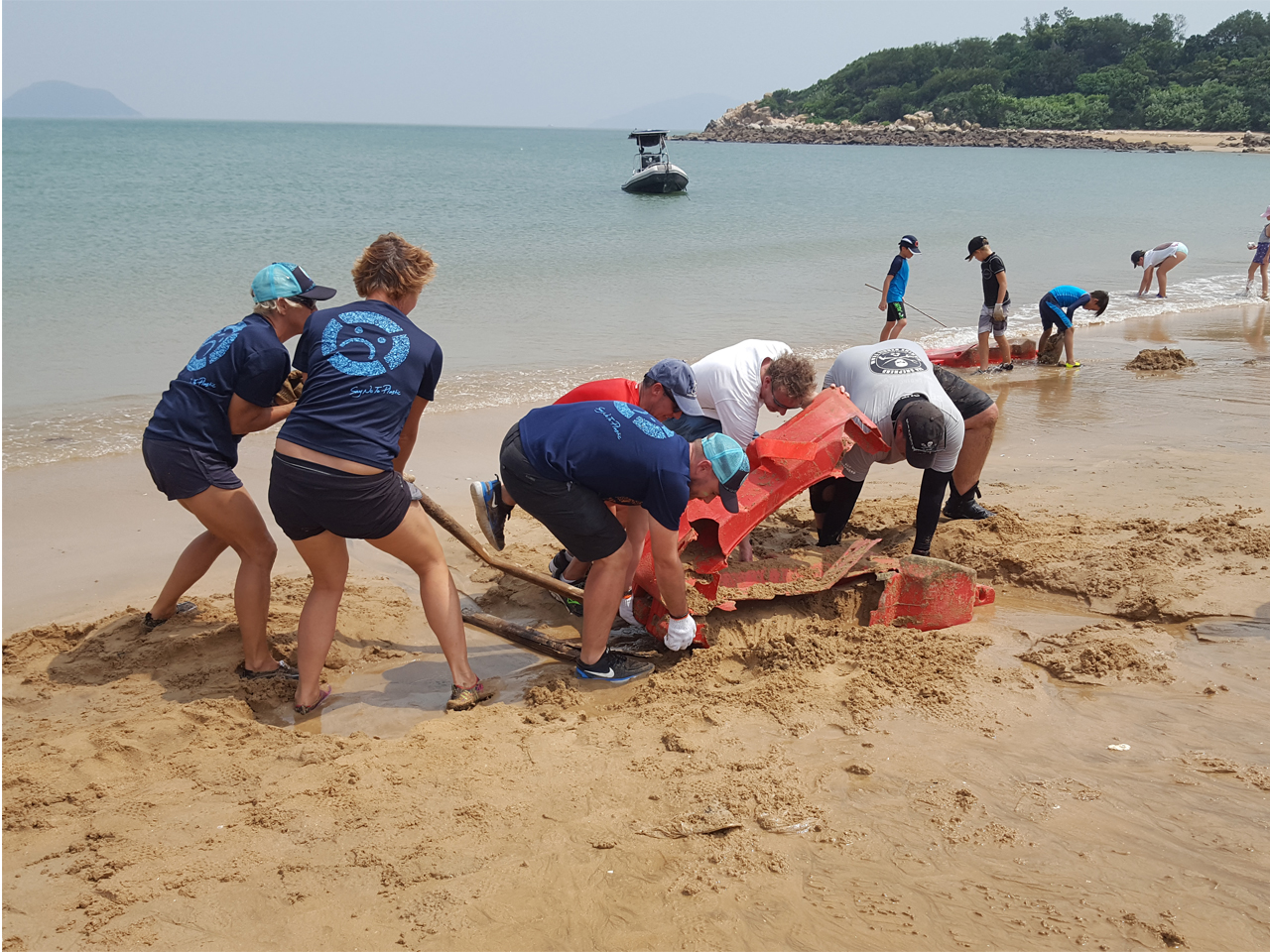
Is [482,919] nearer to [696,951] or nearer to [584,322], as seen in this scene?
[696,951]

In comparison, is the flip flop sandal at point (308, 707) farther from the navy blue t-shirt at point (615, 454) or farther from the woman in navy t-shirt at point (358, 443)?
the navy blue t-shirt at point (615, 454)

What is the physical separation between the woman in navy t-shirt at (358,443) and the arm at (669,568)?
2.80 feet

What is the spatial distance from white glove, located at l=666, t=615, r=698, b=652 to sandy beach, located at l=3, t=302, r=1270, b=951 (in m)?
0.13

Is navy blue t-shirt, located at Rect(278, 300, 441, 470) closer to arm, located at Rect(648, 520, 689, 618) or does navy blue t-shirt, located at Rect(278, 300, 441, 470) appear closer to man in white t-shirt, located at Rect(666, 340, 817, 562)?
arm, located at Rect(648, 520, 689, 618)

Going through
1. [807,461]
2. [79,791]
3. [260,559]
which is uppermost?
[807,461]

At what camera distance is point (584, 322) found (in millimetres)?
12766

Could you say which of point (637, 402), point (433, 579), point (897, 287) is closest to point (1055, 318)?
point (897, 287)

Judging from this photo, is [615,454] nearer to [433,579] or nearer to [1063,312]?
[433,579]

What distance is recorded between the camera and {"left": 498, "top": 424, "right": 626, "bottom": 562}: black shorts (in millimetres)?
3686

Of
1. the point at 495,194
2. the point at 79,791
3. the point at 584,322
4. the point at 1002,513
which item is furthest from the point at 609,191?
the point at 79,791

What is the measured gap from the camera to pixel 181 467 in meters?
3.66

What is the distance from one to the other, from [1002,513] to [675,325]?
7.65m

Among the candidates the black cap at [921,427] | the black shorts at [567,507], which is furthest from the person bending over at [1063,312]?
the black shorts at [567,507]

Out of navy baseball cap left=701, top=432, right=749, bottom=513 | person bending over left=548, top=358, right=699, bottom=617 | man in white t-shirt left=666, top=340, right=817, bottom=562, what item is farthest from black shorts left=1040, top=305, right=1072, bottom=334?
navy baseball cap left=701, top=432, right=749, bottom=513
